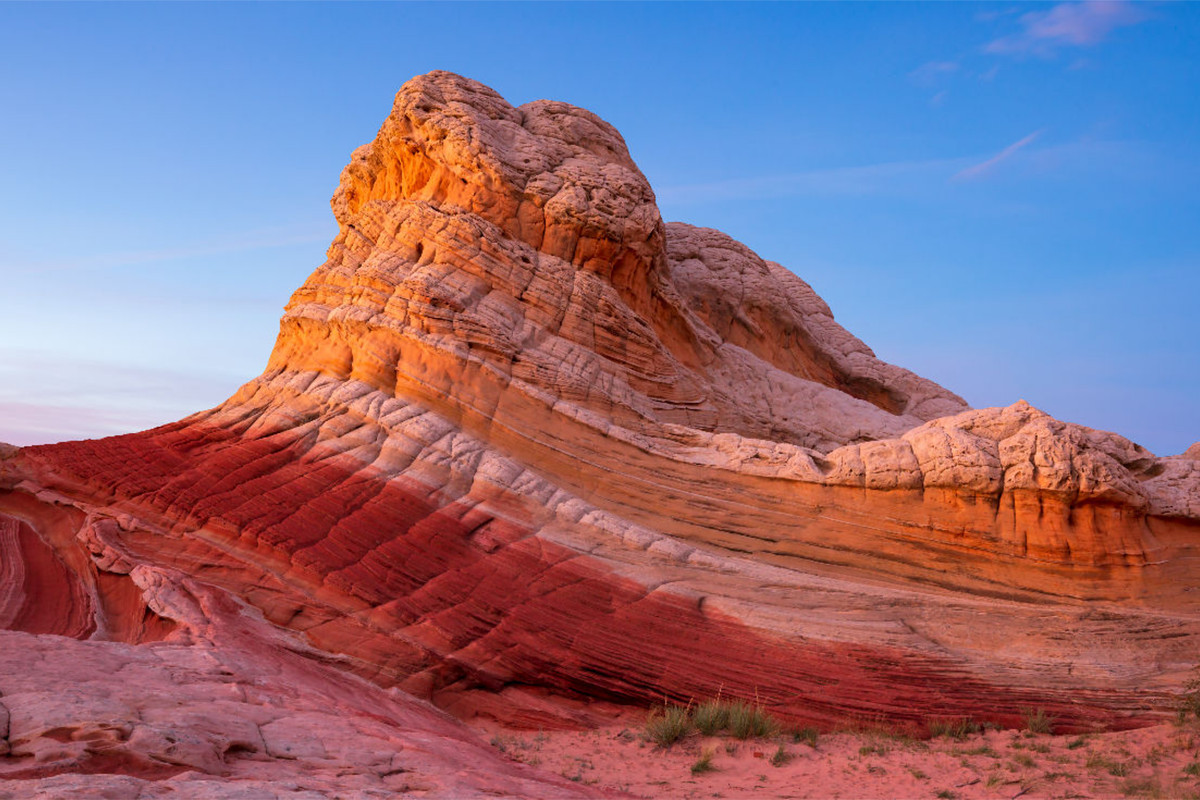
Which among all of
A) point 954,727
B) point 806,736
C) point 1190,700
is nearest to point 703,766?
point 806,736

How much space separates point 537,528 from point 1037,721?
25.7 ft

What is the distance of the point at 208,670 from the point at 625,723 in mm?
5921

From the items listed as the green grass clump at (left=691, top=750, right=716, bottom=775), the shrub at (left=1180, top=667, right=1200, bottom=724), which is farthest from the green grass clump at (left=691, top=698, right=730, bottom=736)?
the shrub at (left=1180, top=667, right=1200, bottom=724)

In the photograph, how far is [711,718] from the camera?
40.4 ft

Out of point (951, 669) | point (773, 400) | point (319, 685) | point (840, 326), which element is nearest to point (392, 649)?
point (319, 685)

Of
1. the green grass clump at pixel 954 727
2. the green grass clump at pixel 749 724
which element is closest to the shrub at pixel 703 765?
the green grass clump at pixel 749 724

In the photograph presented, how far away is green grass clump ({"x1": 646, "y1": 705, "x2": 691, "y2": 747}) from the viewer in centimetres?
1211

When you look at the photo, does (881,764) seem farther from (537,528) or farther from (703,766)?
(537,528)

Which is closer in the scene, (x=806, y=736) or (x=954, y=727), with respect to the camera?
(x=806, y=736)

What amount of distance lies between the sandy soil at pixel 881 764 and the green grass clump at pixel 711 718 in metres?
0.12

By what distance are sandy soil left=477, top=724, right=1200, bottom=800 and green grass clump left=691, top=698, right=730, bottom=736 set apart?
4.8 inches

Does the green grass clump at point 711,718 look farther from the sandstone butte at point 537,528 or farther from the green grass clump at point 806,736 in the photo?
the green grass clump at point 806,736

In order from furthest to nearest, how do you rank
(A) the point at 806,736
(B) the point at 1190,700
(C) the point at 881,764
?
(B) the point at 1190,700
(A) the point at 806,736
(C) the point at 881,764

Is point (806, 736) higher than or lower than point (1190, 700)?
lower
